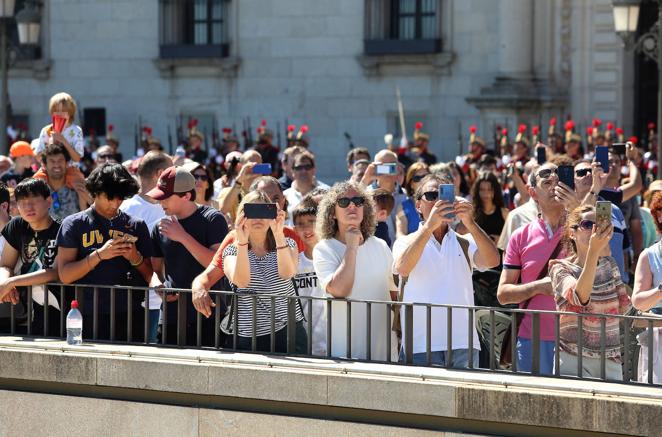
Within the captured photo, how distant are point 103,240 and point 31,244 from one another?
61cm

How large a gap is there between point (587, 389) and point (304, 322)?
6.09ft

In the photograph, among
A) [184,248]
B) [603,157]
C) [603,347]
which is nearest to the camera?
[603,347]

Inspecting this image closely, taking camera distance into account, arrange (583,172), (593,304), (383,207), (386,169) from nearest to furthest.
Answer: (593,304), (583,172), (383,207), (386,169)

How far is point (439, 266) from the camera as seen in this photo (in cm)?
902

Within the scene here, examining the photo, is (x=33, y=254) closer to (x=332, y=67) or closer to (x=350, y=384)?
(x=350, y=384)

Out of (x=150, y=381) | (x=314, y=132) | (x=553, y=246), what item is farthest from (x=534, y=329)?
(x=314, y=132)

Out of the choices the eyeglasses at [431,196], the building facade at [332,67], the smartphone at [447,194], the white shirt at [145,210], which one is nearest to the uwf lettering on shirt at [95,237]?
the white shirt at [145,210]

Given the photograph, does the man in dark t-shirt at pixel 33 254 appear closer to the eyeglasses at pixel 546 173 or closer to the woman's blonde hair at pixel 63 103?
the eyeglasses at pixel 546 173

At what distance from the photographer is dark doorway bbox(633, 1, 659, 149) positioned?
84.9 ft

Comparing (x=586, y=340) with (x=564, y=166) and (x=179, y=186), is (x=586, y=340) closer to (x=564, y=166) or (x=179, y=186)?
(x=564, y=166)

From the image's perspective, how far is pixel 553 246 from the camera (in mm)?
9289

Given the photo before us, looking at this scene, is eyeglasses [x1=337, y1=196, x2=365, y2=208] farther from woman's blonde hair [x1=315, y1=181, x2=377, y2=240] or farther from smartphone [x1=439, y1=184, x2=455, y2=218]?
smartphone [x1=439, y1=184, x2=455, y2=218]

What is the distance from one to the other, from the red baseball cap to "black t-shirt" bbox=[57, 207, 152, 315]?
8.1 inches

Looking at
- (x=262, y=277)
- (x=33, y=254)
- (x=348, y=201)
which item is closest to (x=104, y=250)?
(x=33, y=254)
